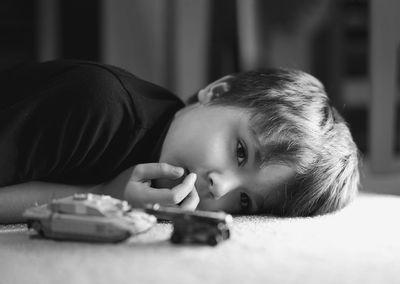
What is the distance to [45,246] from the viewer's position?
0.65 metres

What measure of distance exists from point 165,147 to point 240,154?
116 mm

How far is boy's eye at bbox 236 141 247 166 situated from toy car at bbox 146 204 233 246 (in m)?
0.19

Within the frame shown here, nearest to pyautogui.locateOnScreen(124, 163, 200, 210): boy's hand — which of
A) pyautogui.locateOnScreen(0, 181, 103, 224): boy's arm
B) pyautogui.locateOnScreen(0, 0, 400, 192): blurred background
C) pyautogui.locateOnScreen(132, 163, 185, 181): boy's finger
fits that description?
pyautogui.locateOnScreen(132, 163, 185, 181): boy's finger

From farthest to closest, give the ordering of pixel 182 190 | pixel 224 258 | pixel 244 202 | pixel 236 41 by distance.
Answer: pixel 236 41, pixel 244 202, pixel 182 190, pixel 224 258

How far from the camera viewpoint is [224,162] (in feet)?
2.75

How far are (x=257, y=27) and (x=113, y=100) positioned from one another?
1125mm

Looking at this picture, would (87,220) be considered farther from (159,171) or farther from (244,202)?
(244,202)

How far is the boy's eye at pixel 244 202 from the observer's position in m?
0.89

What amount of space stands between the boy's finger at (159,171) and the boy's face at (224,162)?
3cm

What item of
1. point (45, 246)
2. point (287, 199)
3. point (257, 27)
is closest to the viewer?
point (45, 246)

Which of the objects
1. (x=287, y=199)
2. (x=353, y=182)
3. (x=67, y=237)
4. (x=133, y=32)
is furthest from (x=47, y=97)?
(x=133, y=32)

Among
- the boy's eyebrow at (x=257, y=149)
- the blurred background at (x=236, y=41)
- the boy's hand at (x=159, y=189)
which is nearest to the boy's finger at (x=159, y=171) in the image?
the boy's hand at (x=159, y=189)

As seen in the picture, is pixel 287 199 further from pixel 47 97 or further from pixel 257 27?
pixel 257 27

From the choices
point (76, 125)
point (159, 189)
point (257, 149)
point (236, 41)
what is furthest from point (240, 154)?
point (236, 41)
